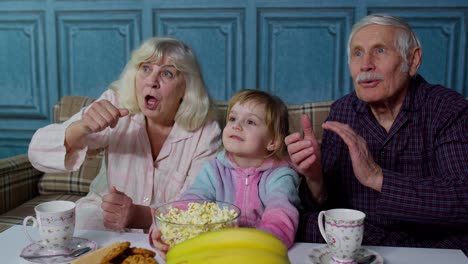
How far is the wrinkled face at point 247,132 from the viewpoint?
159 cm

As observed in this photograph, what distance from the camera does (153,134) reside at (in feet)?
6.41

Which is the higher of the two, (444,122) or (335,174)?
(444,122)

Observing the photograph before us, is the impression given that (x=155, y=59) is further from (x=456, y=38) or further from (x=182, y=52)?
(x=456, y=38)

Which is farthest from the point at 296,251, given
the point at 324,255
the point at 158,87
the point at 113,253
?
the point at 158,87

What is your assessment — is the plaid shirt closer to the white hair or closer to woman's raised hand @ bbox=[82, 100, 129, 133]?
the white hair

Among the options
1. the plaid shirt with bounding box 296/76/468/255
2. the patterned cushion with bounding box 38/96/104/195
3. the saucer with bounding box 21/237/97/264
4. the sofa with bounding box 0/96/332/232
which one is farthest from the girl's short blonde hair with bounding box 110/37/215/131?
the saucer with bounding box 21/237/97/264

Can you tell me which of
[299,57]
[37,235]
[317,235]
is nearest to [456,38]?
[299,57]

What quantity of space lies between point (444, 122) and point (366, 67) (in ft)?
1.02

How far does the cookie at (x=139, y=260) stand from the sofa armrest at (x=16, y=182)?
56.7 inches

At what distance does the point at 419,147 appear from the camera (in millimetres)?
1701

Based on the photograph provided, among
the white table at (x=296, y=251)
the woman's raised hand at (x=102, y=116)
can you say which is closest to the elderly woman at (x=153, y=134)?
the woman's raised hand at (x=102, y=116)

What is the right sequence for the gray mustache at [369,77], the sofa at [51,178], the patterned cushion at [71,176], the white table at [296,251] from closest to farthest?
the white table at [296,251] < the gray mustache at [369,77] < the sofa at [51,178] < the patterned cushion at [71,176]

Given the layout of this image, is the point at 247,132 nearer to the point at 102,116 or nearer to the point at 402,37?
the point at 102,116

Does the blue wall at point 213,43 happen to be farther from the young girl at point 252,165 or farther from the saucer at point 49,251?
the saucer at point 49,251
